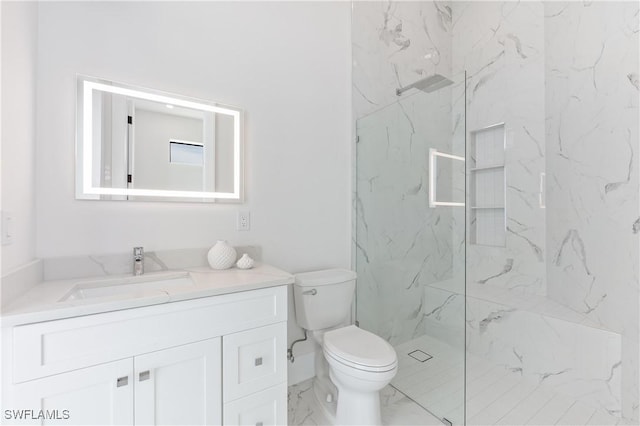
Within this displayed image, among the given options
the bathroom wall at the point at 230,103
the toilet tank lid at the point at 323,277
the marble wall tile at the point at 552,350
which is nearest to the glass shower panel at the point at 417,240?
the bathroom wall at the point at 230,103

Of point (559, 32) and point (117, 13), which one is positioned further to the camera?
point (559, 32)

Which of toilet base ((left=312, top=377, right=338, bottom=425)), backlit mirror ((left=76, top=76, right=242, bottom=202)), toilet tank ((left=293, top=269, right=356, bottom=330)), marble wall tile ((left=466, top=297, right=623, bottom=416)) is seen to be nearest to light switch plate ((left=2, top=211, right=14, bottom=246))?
backlit mirror ((left=76, top=76, right=242, bottom=202))

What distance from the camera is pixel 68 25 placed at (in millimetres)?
1248

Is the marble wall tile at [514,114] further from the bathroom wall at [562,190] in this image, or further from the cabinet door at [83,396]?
the cabinet door at [83,396]

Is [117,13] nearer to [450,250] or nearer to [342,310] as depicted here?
[342,310]

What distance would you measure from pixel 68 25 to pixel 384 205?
6.28 feet

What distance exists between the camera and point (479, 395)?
1792 mm

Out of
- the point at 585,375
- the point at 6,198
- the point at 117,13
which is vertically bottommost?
the point at 585,375

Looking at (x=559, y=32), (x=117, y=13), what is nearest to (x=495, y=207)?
(x=559, y=32)

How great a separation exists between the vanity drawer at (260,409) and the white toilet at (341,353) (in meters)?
0.32

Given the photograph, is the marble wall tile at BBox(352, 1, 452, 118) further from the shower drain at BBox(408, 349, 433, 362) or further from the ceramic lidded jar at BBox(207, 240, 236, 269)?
the shower drain at BBox(408, 349, 433, 362)

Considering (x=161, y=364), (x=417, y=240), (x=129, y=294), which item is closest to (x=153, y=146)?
(x=129, y=294)

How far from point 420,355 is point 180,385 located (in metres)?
1.40

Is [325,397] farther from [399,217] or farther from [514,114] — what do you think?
[514,114]
